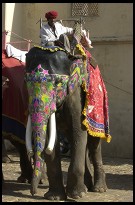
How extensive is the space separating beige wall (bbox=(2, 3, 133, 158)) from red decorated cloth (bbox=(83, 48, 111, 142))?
442cm

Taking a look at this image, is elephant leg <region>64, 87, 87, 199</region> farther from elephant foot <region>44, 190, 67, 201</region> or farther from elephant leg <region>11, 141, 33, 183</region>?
elephant leg <region>11, 141, 33, 183</region>

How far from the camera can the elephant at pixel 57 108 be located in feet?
20.2

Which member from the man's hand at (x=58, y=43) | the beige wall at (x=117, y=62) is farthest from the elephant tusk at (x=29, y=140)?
the beige wall at (x=117, y=62)

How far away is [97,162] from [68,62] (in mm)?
1654

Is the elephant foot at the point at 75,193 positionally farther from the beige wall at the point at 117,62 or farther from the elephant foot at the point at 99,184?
the beige wall at the point at 117,62

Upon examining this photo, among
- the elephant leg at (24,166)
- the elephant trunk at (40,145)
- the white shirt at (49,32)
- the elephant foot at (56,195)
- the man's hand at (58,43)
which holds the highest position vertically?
the white shirt at (49,32)

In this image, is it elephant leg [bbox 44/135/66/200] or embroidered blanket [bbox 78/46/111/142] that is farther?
embroidered blanket [bbox 78/46/111/142]

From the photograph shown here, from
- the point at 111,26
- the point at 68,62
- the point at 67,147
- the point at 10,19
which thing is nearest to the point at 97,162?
the point at 68,62

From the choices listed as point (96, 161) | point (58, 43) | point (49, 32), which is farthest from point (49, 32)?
point (96, 161)

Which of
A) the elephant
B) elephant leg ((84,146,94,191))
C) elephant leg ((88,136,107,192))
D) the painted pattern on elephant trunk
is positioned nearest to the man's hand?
the elephant

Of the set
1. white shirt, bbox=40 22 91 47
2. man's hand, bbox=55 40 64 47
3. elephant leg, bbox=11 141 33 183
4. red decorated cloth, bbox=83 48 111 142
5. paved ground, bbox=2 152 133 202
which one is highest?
white shirt, bbox=40 22 91 47

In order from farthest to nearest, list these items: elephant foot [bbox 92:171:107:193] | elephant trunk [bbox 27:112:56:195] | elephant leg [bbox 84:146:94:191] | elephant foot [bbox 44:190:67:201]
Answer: elephant leg [bbox 84:146:94:191] < elephant foot [bbox 92:171:107:193] < elephant foot [bbox 44:190:67:201] < elephant trunk [bbox 27:112:56:195]

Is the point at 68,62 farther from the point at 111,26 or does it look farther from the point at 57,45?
the point at 111,26

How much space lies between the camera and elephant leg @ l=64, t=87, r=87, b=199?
6.47m
